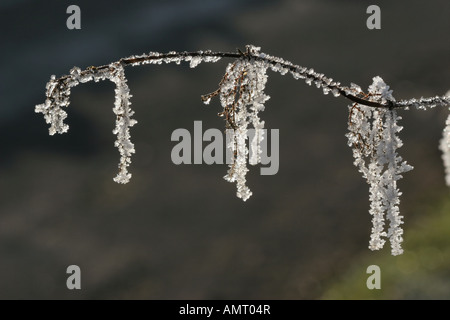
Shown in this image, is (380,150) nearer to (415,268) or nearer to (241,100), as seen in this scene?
(241,100)

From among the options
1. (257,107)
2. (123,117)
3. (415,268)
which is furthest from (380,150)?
(415,268)

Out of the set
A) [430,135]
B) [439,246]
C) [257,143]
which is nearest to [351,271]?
[439,246]

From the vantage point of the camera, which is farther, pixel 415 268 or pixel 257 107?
pixel 415 268

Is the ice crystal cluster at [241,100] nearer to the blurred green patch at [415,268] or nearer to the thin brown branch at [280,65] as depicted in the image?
the thin brown branch at [280,65]

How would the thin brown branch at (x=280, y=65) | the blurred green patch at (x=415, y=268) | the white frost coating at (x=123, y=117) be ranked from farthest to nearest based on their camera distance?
the blurred green patch at (x=415, y=268) → the white frost coating at (x=123, y=117) → the thin brown branch at (x=280, y=65)

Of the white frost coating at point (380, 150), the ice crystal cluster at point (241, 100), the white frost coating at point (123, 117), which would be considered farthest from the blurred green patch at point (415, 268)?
the white frost coating at point (123, 117)

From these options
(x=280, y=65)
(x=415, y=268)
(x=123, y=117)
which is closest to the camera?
(x=280, y=65)
